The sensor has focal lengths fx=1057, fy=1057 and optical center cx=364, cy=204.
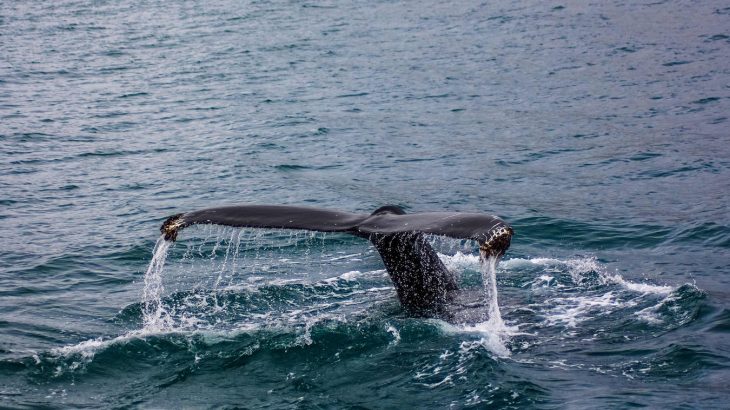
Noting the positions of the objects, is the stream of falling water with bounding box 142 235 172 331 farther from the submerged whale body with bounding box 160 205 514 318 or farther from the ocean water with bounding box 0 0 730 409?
the submerged whale body with bounding box 160 205 514 318

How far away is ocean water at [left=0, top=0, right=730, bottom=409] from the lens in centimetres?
876

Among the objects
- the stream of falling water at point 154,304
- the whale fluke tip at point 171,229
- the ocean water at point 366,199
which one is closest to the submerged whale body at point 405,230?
the whale fluke tip at point 171,229

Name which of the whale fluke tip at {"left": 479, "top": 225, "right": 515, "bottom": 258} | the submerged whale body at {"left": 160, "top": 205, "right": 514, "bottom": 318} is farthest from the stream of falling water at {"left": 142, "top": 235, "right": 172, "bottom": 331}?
the whale fluke tip at {"left": 479, "top": 225, "right": 515, "bottom": 258}


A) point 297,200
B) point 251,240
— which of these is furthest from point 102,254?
point 297,200

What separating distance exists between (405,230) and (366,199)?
312 inches

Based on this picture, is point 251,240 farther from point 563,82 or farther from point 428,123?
point 563,82

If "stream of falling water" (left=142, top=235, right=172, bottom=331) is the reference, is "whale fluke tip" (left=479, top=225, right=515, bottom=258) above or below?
above

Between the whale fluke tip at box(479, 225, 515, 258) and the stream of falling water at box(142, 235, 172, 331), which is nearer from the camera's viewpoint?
the whale fluke tip at box(479, 225, 515, 258)

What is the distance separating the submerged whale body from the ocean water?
36 centimetres

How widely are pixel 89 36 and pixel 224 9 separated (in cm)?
706

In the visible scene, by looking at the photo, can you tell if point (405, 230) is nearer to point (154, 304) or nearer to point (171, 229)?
point (171, 229)

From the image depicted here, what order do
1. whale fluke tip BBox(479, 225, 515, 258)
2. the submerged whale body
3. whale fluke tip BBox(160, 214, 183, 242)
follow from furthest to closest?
whale fluke tip BBox(160, 214, 183, 242)
the submerged whale body
whale fluke tip BBox(479, 225, 515, 258)

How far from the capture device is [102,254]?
44.0ft

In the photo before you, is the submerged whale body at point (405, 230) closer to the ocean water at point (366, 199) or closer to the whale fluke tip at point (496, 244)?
the whale fluke tip at point (496, 244)
